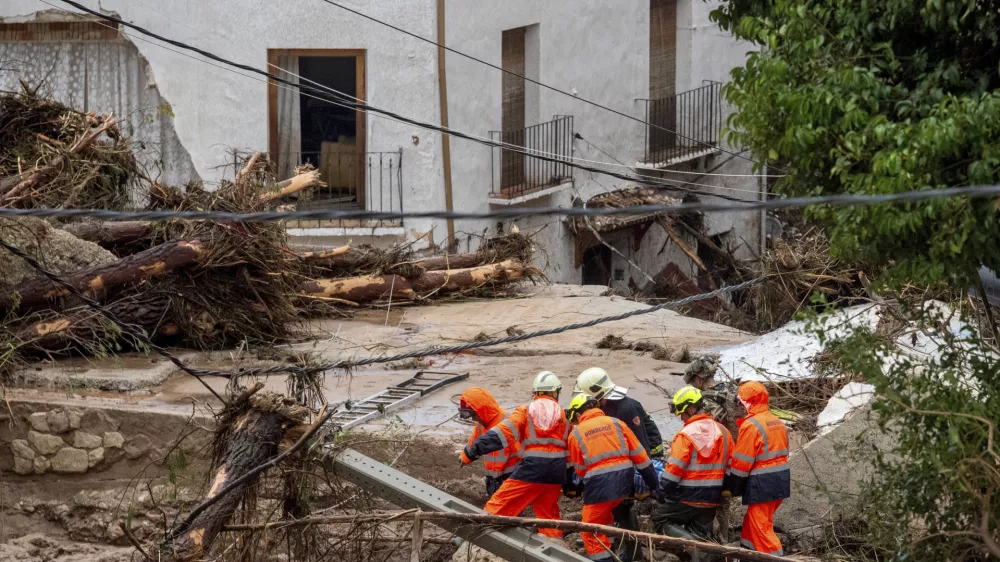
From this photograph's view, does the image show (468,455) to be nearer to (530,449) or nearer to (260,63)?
(530,449)

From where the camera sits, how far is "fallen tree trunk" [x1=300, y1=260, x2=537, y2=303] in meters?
12.9

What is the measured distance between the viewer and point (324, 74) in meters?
17.7

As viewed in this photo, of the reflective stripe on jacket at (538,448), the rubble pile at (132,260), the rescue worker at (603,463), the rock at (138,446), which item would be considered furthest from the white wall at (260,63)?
the rescue worker at (603,463)

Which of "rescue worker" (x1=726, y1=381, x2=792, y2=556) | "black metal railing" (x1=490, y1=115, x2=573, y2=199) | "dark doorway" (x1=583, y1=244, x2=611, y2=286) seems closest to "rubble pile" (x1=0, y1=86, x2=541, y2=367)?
"rescue worker" (x1=726, y1=381, x2=792, y2=556)

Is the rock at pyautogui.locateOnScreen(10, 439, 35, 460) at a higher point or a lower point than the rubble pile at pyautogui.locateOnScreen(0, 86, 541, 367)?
lower

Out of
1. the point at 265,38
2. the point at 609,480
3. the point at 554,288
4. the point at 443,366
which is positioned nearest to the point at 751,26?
the point at 609,480

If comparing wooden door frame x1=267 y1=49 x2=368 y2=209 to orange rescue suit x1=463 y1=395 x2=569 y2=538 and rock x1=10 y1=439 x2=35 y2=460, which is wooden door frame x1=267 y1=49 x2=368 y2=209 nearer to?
rock x1=10 y1=439 x2=35 y2=460

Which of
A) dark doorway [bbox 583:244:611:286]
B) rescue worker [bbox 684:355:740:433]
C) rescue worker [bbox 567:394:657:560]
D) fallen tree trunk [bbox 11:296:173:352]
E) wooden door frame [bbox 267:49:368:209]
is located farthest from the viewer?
dark doorway [bbox 583:244:611:286]

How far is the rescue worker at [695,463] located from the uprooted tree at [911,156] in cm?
116

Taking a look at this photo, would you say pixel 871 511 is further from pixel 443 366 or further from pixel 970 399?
pixel 443 366

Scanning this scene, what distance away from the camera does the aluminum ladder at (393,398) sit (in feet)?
29.7

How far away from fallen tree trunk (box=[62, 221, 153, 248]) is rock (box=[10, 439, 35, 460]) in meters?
2.55

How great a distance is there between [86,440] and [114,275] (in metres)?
1.77

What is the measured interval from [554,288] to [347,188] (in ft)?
14.9
